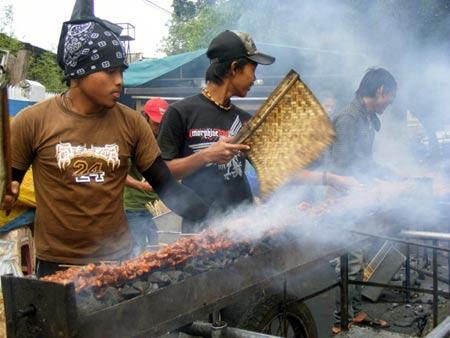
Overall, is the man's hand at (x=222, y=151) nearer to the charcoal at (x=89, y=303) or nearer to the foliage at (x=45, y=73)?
the charcoal at (x=89, y=303)

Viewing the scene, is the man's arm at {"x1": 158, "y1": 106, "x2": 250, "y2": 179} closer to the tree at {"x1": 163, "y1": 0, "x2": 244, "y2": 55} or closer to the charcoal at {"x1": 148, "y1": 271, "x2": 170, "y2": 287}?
the charcoal at {"x1": 148, "y1": 271, "x2": 170, "y2": 287}

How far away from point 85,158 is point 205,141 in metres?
1.02

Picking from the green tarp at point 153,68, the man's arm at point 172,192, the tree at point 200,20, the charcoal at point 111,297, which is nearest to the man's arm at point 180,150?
the man's arm at point 172,192

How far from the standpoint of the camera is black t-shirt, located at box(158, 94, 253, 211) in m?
3.26

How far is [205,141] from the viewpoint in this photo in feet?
10.8

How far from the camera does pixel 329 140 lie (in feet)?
9.75

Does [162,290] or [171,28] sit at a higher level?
[171,28]

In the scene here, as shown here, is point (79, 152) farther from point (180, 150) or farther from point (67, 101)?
point (180, 150)

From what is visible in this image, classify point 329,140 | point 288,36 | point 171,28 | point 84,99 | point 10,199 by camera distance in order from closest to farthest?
point 10,199 < point 84,99 < point 329,140 < point 288,36 < point 171,28

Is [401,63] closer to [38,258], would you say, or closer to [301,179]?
[301,179]

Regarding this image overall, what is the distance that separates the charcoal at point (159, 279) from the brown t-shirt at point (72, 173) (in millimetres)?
518

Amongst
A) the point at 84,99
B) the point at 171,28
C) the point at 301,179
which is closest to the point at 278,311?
the point at 301,179

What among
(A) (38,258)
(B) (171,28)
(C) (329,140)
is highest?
(B) (171,28)

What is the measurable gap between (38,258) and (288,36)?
779cm
